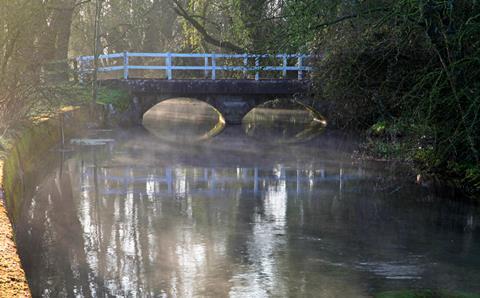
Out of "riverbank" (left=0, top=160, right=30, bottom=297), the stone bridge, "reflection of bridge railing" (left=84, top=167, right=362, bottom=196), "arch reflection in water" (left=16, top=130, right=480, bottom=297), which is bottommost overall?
"arch reflection in water" (left=16, top=130, right=480, bottom=297)

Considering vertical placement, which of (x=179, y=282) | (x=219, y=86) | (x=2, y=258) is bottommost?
(x=179, y=282)

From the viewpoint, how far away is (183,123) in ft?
105

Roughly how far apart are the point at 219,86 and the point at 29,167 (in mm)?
14189

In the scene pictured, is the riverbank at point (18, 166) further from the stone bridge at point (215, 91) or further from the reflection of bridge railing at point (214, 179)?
the stone bridge at point (215, 91)

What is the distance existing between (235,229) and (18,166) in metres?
4.16

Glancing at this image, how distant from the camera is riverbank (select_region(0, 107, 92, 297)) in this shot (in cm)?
512

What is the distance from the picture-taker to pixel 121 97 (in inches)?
1082

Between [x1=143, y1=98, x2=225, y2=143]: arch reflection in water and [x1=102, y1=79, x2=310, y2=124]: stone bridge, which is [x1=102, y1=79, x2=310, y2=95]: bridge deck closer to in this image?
[x1=102, y1=79, x2=310, y2=124]: stone bridge

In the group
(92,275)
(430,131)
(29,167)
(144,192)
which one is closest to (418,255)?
(430,131)

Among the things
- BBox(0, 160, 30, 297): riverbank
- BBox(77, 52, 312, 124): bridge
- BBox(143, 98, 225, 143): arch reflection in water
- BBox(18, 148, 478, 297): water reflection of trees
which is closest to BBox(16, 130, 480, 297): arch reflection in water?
BBox(18, 148, 478, 297): water reflection of trees

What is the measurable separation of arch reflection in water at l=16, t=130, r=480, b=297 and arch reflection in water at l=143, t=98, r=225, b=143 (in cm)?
868

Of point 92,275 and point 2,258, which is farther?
point 92,275

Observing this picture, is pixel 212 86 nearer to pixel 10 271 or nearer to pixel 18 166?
pixel 18 166

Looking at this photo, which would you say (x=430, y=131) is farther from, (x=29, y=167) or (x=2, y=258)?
(x=2, y=258)
